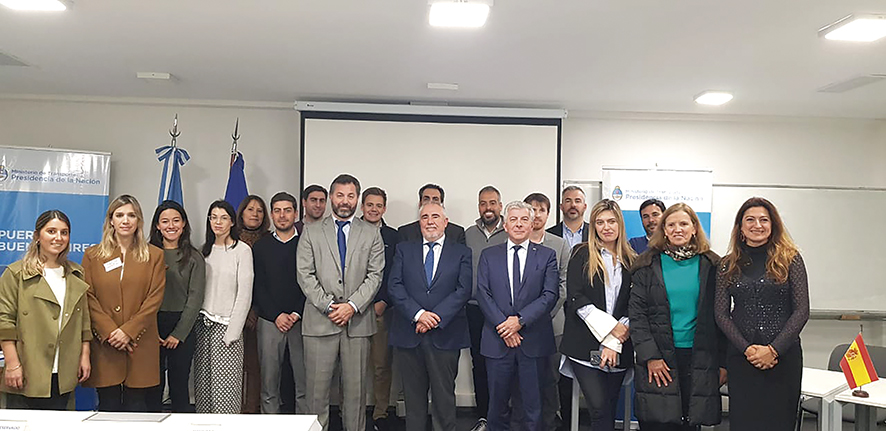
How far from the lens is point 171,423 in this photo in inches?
93.6

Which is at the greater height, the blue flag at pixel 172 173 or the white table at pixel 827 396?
the blue flag at pixel 172 173

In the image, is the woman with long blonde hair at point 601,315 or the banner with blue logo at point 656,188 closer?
the woman with long blonde hair at point 601,315

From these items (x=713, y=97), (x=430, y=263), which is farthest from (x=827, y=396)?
(x=713, y=97)

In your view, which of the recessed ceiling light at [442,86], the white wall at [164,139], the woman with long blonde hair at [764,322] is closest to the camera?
the woman with long blonde hair at [764,322]

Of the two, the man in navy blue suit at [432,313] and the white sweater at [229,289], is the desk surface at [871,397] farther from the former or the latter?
the white sweater at [229,289]

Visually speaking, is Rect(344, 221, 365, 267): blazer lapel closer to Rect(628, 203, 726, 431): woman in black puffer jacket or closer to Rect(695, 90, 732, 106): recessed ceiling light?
Rect(628, 203, 726, 431): woman in black puffer jacket

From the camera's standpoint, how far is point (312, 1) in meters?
3.21

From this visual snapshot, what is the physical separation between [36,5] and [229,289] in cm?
185

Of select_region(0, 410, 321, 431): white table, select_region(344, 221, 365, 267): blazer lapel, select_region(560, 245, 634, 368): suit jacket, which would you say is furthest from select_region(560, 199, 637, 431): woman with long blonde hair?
select_region(0, 410, 321, 431): white table

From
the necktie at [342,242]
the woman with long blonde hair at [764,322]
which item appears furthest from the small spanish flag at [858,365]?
the necktie at [342,242]

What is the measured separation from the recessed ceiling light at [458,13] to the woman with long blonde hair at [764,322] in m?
1.69

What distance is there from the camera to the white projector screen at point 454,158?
18.3 ft

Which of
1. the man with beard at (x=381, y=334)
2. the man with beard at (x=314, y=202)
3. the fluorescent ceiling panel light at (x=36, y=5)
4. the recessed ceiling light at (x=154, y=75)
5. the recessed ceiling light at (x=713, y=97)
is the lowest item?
the man with beard at (x=381, y=334)

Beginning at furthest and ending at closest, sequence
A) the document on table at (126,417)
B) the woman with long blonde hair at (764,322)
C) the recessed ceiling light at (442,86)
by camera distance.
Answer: the recessed ceiling light at (442,86)
the woman with long blonde hair at (764,322)
the document on table at (126,417)
